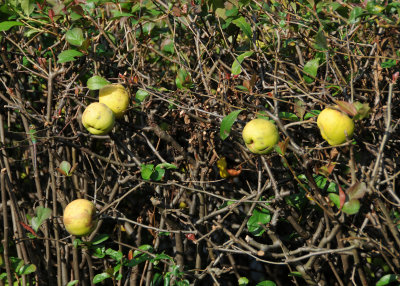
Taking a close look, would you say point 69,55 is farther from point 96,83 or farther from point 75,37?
point 96,83

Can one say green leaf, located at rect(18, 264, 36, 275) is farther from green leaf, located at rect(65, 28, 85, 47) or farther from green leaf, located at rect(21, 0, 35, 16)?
green leaf, located at rect(21, 0, 35, 16)

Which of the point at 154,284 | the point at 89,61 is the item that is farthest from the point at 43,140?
the point at 154,284

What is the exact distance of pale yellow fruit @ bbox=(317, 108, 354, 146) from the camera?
1.60m

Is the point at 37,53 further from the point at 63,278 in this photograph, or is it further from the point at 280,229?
the point at 280,229

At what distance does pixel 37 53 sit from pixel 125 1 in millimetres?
644

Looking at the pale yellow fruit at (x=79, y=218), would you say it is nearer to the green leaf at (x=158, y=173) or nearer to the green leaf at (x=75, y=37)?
the green leaf at (x=158, y=173)

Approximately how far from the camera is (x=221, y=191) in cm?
242

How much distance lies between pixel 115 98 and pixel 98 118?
0.17 meters

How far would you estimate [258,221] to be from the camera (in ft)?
6.61

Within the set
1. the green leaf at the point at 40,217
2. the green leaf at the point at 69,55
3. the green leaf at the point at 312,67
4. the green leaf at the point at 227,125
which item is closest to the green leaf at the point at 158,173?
the green leaf at the point at 227,125

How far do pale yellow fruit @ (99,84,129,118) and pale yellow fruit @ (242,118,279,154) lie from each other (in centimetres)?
63

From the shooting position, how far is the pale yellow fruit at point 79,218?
196 centimetres

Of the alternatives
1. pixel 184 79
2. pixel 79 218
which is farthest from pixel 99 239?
pixel 184 79

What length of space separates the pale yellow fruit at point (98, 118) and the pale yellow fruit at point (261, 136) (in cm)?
61
